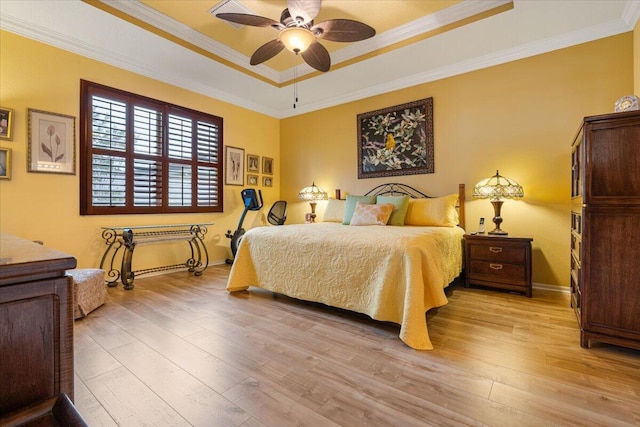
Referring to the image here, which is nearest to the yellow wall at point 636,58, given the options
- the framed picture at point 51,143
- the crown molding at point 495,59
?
the crown molding at point 495,59

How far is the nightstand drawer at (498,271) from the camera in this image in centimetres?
299

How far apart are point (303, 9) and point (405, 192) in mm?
2671

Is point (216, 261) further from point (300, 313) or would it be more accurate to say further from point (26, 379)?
point (26, 379)

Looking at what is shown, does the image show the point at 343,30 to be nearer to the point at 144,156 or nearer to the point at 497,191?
the point at 497,191

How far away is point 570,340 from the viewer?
2.00 meters

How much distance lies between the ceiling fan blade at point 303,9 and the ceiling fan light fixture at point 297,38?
0.28 feet

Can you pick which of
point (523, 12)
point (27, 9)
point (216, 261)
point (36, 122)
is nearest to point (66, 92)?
point (36, 122)

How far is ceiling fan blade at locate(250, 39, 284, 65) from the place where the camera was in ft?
9.55

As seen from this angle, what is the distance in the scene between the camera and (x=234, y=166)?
4.93m

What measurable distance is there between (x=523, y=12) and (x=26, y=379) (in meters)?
4.02

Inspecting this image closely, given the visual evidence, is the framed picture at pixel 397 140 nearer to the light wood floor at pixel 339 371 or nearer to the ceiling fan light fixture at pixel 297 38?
the ceiling fan light fixture at pixel 297 38

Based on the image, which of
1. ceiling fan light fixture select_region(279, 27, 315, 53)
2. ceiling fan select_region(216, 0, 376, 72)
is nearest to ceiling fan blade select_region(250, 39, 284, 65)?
ceiling fan select_region(216, 0, 376, 72)

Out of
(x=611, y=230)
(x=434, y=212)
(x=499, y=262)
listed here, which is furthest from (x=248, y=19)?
(x=499, y=262)

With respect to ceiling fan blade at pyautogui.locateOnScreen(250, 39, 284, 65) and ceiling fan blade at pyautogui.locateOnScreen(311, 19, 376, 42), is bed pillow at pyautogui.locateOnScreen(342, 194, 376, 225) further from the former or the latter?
ceiling fan blade at pyautogui.locateOnScreen(250, 39, 284, 65)
